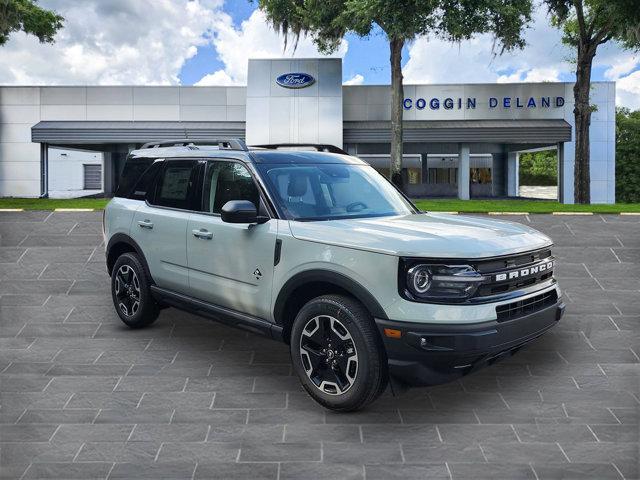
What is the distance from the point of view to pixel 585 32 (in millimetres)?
23969

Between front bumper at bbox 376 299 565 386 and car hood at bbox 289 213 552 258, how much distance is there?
1.60 feet

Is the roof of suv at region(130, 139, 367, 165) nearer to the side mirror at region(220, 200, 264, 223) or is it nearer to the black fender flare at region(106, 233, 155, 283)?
the side mirror at region(220, 200, 264, 223)

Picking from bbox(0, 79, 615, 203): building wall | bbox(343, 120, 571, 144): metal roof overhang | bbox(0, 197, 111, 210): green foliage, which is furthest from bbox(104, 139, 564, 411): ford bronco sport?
bbox(0, 79, 615, 203): building wall

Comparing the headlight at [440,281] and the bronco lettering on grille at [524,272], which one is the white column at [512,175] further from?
the headlight at [440,281]

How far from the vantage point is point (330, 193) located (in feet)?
18.6

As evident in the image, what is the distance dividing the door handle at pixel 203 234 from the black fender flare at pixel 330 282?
3.61ft

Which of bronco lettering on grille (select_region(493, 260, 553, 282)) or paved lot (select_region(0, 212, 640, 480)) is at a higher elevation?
bronco lettering on grille (select_region(493, 260, 553, 282))

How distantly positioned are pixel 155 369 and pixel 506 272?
323 centimetres

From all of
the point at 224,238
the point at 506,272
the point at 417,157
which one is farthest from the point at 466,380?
the point at 417,157

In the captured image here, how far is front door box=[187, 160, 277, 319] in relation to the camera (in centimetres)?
523

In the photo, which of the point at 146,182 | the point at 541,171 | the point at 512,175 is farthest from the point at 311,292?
the point at 541,171

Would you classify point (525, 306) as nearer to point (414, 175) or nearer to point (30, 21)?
point (30, 21)

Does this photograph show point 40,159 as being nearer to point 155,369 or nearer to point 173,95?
point 173,95

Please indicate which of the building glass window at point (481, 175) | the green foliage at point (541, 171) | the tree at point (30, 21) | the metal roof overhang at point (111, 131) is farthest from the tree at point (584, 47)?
the green foliage at point (541, 171)
